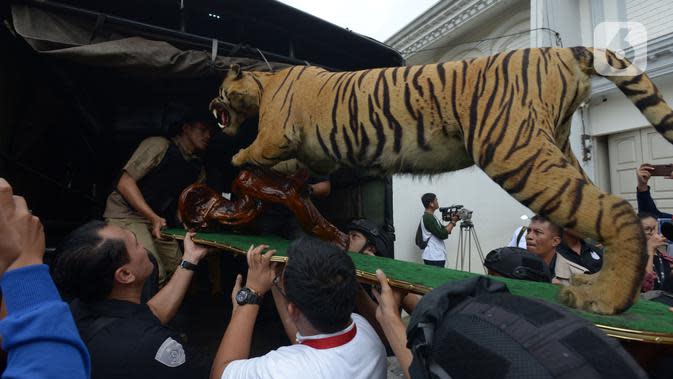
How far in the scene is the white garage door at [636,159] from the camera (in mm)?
5008

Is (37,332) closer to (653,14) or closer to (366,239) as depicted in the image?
(366,239)

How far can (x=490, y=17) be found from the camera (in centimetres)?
717

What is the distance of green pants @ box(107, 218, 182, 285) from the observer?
2.74 meters

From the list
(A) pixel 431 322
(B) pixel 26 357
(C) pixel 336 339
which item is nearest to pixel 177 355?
(C) pixel 336 339

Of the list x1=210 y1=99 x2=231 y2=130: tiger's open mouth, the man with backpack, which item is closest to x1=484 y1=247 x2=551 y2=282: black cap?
x1=210 y1=99 x2=231 y2=130: tiger's open mouth

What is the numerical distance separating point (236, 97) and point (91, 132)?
245 centimetres

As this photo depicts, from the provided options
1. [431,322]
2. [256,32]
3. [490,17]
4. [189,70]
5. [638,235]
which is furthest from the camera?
[490,17]

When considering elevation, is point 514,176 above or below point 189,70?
below

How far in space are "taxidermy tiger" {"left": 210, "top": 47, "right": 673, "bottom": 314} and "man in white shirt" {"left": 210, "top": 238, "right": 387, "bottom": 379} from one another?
646 mm

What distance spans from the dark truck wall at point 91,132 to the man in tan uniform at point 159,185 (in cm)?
47

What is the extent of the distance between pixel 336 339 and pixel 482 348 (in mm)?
649

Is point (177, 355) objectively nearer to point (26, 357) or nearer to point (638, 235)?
point (26, 357)

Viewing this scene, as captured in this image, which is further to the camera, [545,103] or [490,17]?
[490,17]

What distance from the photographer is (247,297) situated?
1.56 meters
